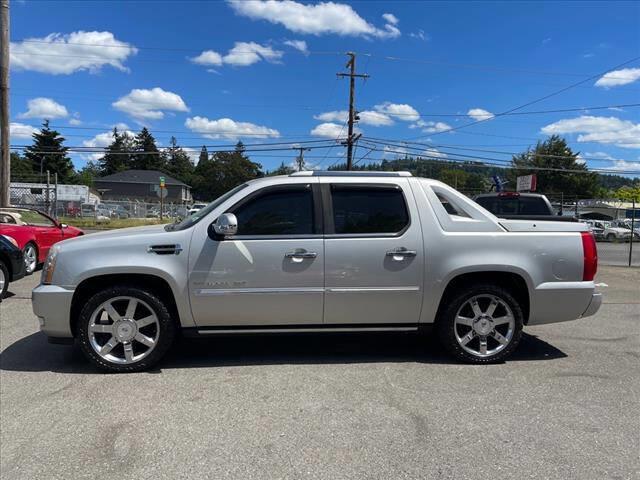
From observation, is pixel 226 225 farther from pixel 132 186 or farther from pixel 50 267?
pixel 132 186

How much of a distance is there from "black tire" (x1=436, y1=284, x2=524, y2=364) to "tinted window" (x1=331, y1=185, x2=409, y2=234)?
0.85 meters

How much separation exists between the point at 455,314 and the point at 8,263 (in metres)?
6.86

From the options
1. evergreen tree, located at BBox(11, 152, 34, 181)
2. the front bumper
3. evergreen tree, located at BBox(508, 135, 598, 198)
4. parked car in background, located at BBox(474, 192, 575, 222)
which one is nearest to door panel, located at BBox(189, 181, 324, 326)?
the front bumper

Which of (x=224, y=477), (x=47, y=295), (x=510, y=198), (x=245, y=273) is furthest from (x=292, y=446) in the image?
(x=510, y=198)

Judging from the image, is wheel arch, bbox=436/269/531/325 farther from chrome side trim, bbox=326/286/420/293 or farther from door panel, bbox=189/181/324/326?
door panel, bbox=189/181/324/326

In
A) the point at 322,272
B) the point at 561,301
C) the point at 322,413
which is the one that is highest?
the point at 322,272

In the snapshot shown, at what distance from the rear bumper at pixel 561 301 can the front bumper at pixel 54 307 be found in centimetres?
422

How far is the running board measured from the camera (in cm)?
470

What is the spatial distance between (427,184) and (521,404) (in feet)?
6.95

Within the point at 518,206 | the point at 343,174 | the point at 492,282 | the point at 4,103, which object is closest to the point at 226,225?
the point at 343,174

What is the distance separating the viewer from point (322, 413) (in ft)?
12.5

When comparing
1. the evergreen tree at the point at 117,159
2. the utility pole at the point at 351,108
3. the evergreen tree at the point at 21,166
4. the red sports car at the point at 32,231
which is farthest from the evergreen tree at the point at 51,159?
the red sports car at the point at 32,231

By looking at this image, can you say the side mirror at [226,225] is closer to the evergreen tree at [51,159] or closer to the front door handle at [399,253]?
the front door handle at [399,253]

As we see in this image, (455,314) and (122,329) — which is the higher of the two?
(455,314)
